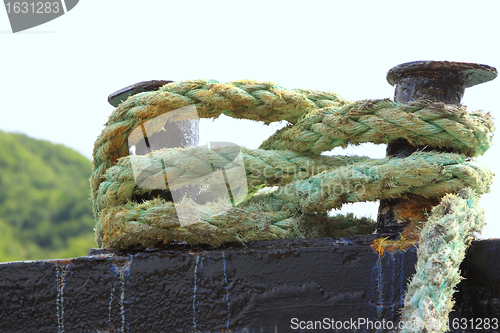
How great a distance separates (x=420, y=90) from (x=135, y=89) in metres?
0.90

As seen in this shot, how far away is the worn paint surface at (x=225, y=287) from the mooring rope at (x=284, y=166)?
74 mm

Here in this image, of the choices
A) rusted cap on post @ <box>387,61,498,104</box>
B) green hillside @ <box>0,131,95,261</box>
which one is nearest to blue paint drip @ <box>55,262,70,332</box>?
rusted cap on post @ <box>387,61,498,104</box>

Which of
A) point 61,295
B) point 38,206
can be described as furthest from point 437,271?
point 38,206

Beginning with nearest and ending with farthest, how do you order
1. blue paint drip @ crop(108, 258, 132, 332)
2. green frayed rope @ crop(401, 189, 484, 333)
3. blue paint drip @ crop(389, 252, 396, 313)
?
green frayed rope @ crop(401, 189, 484, 333)
blue paint drip @ crop(389, 252, 396, 313)
blue paint drip @ crop(108, 258, 132, 332)

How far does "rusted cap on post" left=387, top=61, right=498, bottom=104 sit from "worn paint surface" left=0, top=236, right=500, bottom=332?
0.44 m

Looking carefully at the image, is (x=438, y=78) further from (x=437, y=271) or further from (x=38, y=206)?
(x=38, y=206)

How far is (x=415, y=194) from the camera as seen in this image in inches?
47.0

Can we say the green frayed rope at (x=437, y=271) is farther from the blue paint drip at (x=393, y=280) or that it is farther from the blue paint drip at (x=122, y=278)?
the blue paint drip at (x=122, y=278)

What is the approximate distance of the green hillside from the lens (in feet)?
32.1

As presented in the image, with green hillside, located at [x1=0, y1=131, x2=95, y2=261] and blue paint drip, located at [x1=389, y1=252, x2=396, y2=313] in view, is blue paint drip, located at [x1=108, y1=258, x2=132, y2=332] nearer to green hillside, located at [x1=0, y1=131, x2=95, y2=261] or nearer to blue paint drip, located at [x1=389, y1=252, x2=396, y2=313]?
blue paint drip, located at [x1=389, y1=252, x2=396, y2=313]

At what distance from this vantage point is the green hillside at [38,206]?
9797 millimetres

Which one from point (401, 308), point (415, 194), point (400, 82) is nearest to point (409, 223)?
point (415, 194)

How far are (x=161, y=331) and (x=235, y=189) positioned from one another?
441 mm

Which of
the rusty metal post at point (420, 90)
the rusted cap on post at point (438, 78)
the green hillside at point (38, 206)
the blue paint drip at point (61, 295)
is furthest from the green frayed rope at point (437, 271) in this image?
the green hillside at point (38, 206)
